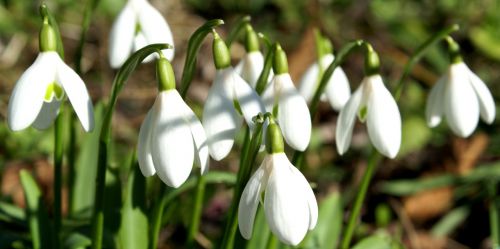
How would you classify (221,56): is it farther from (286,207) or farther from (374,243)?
(374,243)

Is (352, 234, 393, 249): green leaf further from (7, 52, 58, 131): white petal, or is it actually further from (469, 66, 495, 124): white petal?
(7, 52, 58, 131): white petal

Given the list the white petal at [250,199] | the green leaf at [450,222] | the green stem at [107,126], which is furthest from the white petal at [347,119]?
the green leaf at [450,222]

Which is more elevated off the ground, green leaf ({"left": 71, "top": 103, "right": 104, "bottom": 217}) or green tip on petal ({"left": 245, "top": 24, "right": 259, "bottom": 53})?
green tip on petal ({"left": 245, "top": 24, "right": 259, "bottom": 53})

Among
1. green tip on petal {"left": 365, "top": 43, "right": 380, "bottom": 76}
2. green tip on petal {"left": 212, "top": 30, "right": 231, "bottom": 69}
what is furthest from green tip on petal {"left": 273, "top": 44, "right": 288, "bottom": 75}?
green tip on petal {"left": 365, "top": 43, "right": 380, "bottom": 76}

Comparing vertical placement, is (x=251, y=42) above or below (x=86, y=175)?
above

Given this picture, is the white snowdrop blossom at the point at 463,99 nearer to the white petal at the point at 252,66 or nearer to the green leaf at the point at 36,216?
the white petal at the point at 252,66

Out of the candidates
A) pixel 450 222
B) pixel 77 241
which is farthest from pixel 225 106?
pixel 450 222

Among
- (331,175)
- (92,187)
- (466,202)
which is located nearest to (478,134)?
(466,202)
